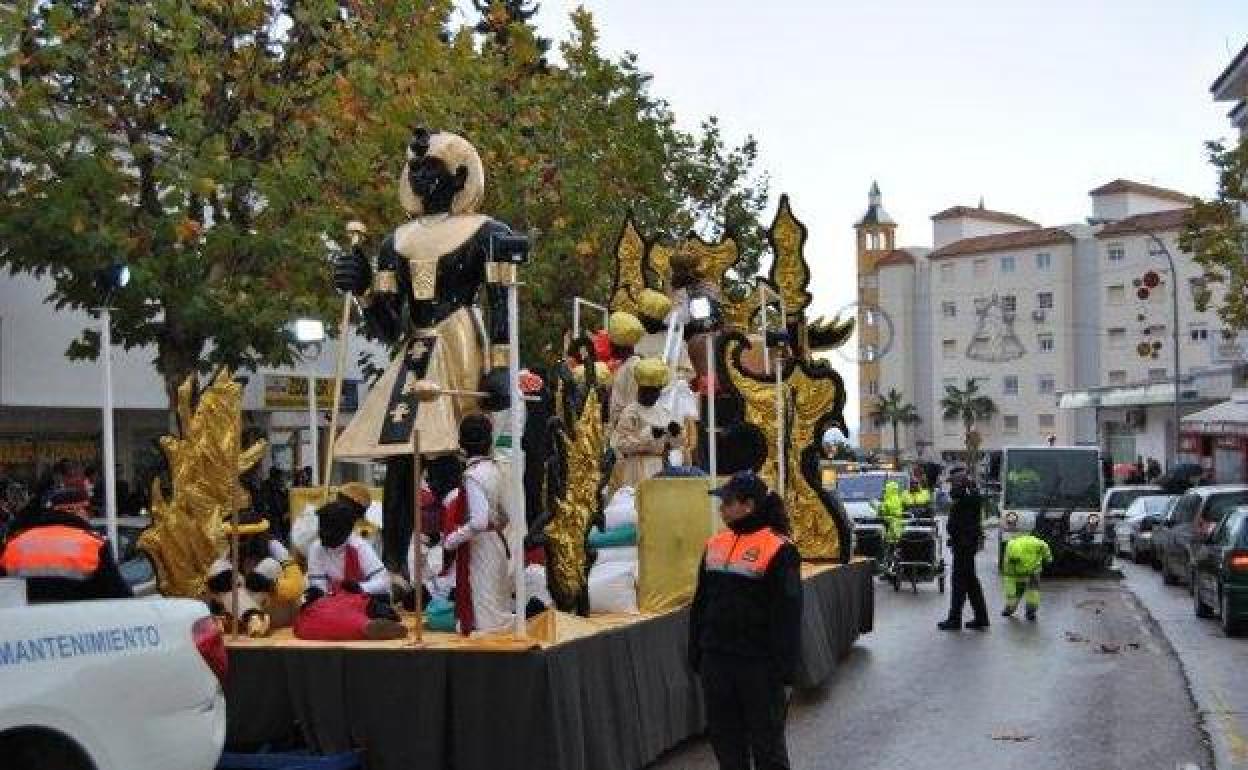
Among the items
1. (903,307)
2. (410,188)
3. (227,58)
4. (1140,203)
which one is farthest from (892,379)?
(410,188)

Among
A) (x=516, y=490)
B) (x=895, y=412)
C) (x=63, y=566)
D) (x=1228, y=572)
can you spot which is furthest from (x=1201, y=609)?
(x=895, y=412)

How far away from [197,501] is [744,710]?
374 centimetres

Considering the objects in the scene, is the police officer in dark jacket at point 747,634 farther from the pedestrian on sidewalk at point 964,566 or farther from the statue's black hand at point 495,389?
the pedestrian on sidewalk at point 964,566

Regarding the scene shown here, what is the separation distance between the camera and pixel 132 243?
1709 cm

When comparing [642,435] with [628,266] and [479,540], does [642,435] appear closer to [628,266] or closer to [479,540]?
[479,540]

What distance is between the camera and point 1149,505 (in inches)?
1247

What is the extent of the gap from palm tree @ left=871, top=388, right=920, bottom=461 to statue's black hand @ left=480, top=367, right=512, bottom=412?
8133cm

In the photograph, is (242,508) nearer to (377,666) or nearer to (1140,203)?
(377,666)


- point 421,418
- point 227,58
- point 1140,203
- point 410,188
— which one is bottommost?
point 421,418

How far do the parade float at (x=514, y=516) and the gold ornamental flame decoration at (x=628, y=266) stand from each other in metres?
1.20

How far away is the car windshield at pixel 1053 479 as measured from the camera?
2920 centimetres

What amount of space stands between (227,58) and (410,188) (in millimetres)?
8108

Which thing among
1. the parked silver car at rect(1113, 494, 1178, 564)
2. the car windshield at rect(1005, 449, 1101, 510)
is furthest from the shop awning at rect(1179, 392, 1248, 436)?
the car windshield at rect(1005, 449, 1101, 510)

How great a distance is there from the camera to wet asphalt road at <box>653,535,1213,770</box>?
10.3 meters
